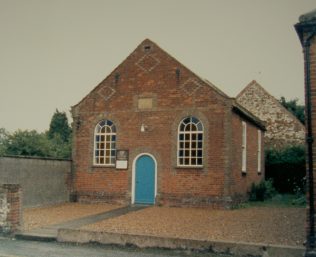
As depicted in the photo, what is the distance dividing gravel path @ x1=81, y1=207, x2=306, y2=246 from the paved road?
1.03m

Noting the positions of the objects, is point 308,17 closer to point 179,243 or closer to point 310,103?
point 310,103

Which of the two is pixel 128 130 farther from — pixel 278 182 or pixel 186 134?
pixel 278 182

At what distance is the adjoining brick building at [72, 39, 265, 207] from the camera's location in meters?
19.0

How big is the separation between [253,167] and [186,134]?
6.68 meters

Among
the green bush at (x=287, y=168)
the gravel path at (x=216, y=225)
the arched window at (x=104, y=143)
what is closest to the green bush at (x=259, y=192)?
the green bush at (x=287, y=168)

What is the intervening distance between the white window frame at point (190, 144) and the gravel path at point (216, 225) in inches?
96.3

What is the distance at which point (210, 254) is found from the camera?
9805 mm

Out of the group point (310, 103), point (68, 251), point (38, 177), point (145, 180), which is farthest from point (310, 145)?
point (38, 177)

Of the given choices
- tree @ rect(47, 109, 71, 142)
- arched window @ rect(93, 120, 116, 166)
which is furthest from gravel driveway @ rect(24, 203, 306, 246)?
tree @ rect(47, 109, 71, 142)

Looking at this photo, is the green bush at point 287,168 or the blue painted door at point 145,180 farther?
the green bush at point 287,168

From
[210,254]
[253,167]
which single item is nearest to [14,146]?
[253,167]

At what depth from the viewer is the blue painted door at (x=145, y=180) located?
20.2m

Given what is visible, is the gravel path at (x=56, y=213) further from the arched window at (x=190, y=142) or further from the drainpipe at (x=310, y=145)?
→ the drainpipe at (x=310, y=145)

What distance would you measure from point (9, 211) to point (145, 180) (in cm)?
920
